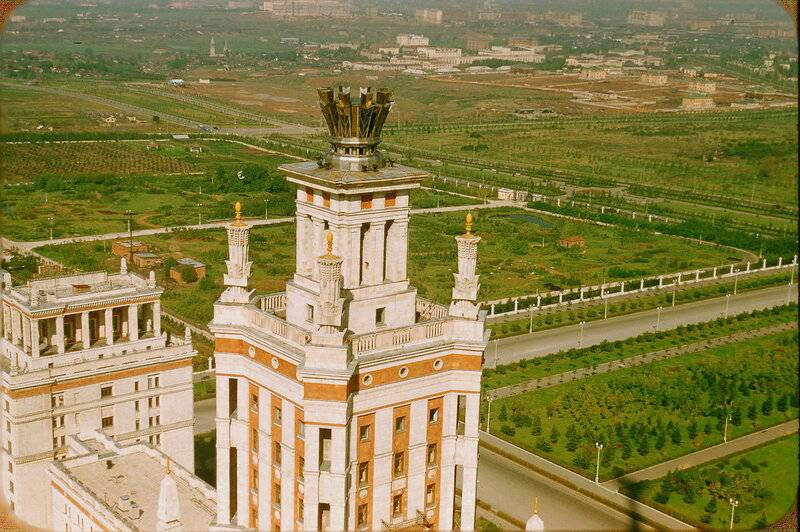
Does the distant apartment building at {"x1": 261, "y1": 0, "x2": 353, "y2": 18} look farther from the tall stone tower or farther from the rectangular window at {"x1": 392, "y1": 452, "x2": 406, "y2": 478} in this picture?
the rectangular window at {"x1": 392, "y1": 452, "x2": 406, "y2": 478}

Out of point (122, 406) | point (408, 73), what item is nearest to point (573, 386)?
point (122, 406)

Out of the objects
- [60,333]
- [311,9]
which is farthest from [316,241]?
[311,9]

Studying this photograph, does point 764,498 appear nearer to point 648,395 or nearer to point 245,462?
point 648,395

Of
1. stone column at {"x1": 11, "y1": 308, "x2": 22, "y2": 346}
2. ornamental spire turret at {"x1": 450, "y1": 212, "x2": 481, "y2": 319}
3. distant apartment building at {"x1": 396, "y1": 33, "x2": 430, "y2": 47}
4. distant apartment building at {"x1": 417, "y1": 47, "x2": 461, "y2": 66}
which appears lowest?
stone column at {"x1": 11, "y1": 308, "x2": 22, "y2": 346}

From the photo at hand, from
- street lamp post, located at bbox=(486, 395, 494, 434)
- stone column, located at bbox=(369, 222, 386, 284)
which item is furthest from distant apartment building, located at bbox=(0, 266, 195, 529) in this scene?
stone column, located at bbox=(369, 222, 386, 284)

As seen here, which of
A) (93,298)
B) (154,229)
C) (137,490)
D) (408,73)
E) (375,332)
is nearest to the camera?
(375,332)
